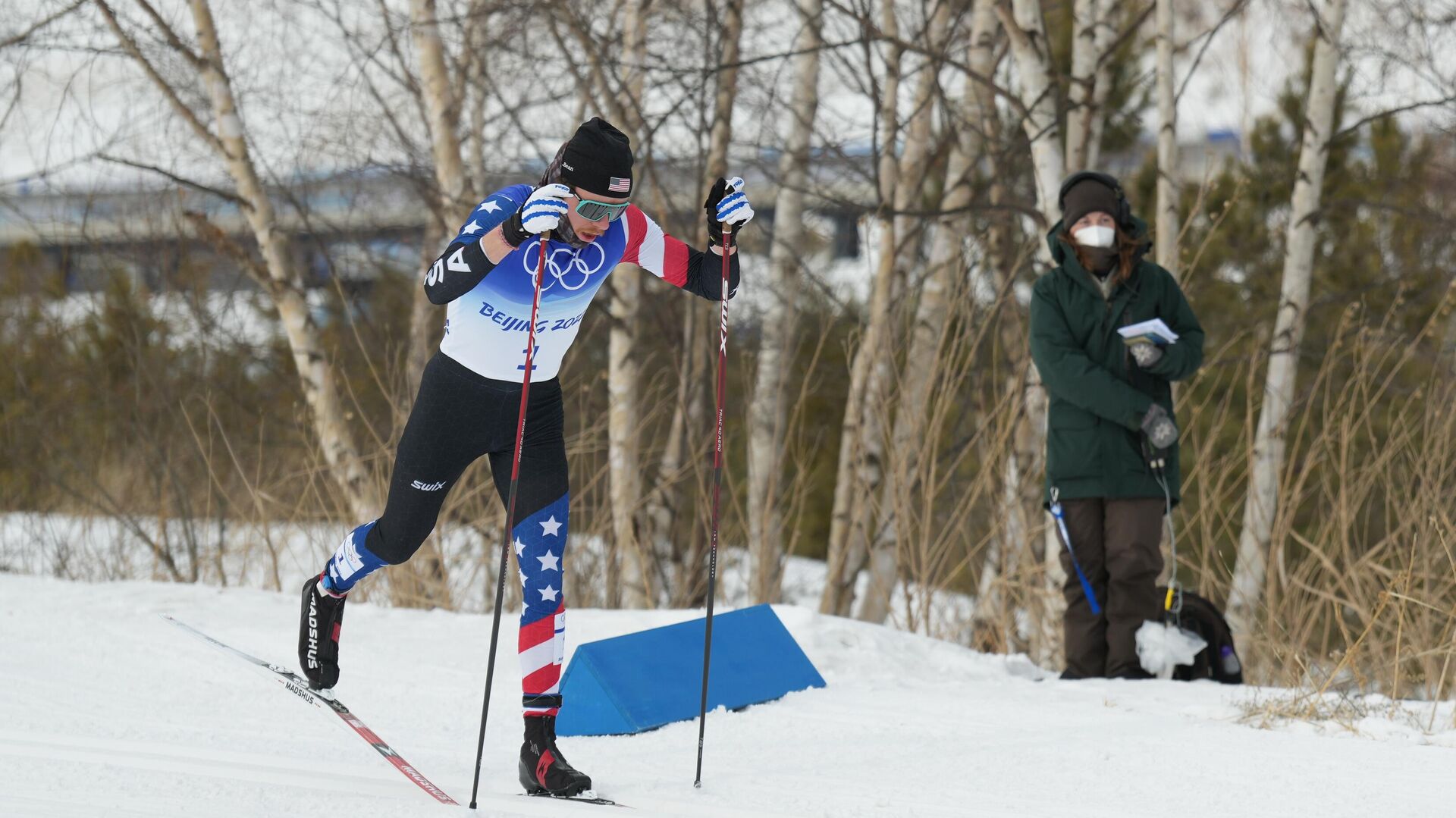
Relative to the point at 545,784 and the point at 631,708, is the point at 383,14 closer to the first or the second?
the point at 631,708

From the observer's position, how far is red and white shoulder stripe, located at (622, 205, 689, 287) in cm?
318

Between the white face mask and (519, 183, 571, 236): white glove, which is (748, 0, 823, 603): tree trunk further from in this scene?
(519, 183, 571, 236): white glove

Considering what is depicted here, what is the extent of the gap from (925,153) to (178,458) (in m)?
6.04

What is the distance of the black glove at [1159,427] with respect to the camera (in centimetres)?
426

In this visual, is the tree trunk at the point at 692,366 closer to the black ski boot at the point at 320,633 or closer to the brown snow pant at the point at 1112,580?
the brown snow pant at the point at 1112,580

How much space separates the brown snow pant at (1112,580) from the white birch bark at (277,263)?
369 centimetres

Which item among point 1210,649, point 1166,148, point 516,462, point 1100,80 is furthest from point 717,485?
point 1100,80

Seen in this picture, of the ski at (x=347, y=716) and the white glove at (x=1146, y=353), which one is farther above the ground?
the white glove at (x=1146, y=353)

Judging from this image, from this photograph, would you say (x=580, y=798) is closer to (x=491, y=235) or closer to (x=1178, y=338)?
(x=491, y=235)

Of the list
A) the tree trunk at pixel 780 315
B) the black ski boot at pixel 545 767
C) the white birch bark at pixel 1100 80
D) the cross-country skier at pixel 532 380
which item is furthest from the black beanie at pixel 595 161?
the white birch bark at pixel 1100 80

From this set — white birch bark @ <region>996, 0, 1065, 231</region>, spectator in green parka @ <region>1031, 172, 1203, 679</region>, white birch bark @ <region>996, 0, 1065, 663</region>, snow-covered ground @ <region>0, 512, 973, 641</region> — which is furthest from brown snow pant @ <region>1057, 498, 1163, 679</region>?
white birch bark @ <region>996, 0, 1065, 231</region>

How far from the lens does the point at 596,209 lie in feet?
9.67

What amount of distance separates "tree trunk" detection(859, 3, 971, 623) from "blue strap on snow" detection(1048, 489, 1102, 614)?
3.67 feet

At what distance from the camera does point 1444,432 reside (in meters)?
4.50
